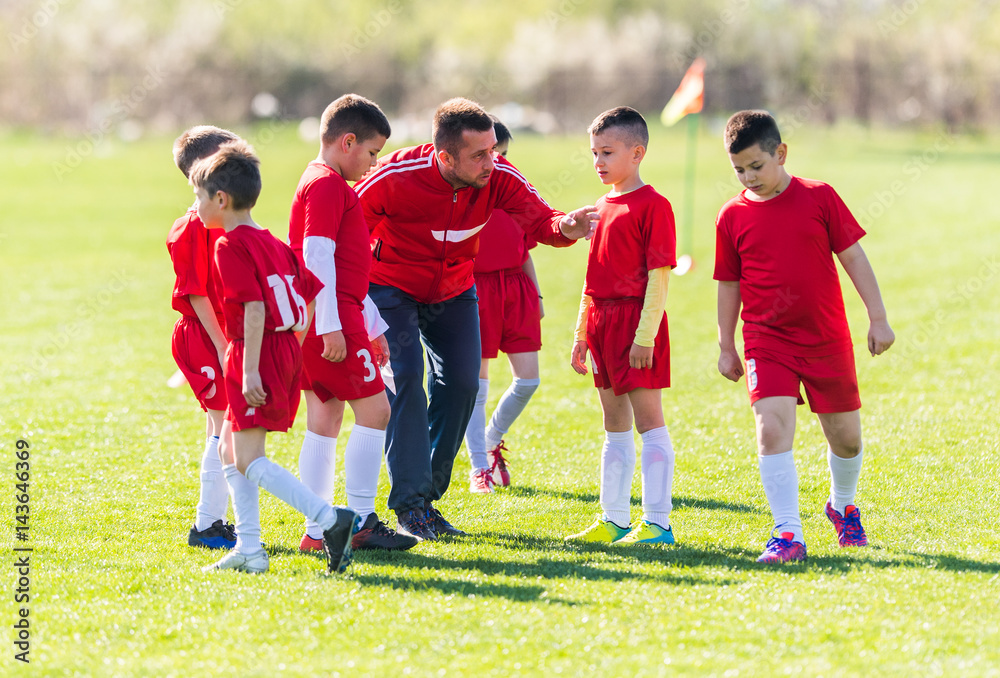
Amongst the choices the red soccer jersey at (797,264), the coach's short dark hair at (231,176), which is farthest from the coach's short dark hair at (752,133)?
the coach's short dark hair at (231,176)

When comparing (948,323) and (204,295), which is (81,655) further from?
(948,323)

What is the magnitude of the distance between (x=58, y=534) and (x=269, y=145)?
39.6m

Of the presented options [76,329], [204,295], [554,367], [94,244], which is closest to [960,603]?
[204,295]

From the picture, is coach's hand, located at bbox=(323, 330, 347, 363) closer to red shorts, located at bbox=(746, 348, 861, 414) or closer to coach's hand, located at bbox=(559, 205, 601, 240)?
coach's hand, located at bbox=(559, 205, 601, 240)

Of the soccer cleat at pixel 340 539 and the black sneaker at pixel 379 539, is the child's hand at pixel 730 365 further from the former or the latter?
the soccer cleat at pixel 340 539

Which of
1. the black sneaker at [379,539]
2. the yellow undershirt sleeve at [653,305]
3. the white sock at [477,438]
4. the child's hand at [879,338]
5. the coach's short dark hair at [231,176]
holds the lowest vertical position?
the black sneaker at [379,539]

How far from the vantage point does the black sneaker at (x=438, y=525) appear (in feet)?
15.9

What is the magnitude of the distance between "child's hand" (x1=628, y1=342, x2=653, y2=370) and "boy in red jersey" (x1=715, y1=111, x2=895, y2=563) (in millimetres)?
428

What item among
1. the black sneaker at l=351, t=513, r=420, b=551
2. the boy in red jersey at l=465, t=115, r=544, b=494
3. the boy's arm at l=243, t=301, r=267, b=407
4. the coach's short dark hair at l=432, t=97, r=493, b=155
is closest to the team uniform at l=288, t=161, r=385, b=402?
the boy's arm at l=243, t=301, r=267, b=407

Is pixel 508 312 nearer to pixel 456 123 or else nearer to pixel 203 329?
pixel 456 123

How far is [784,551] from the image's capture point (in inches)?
168

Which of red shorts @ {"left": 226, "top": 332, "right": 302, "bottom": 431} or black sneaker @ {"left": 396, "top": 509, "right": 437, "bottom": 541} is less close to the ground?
red shorts @ {"left": 226, "top": 332, "right": 302, "bottom": 431}

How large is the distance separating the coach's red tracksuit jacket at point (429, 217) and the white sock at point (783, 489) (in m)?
1.28

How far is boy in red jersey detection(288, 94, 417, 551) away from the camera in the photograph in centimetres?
426
